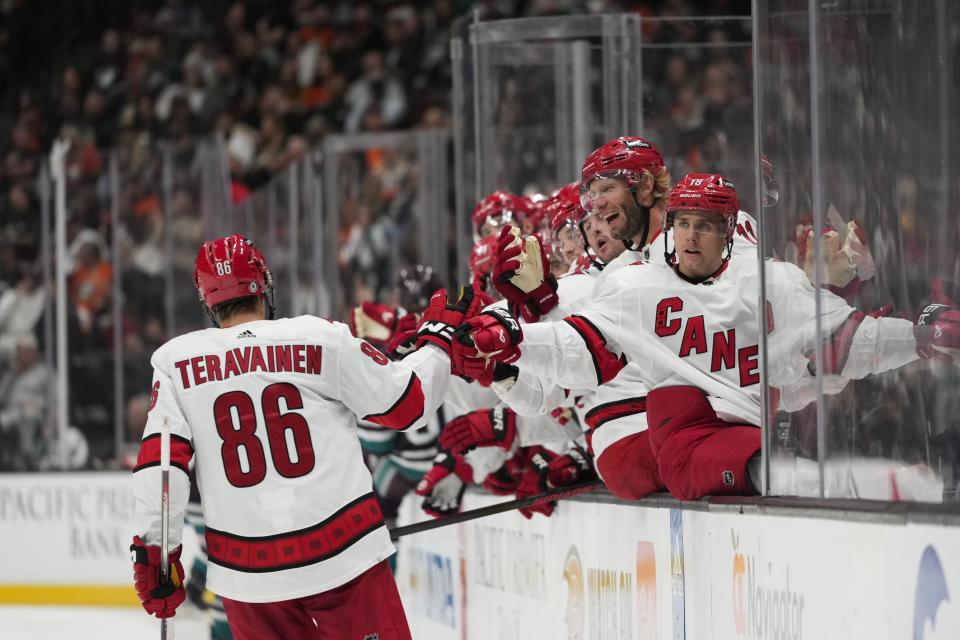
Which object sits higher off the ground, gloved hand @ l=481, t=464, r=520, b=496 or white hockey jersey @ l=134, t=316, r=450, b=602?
white hockey jersey @ l=134, t=316, r=450, b=602

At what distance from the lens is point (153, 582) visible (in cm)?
320

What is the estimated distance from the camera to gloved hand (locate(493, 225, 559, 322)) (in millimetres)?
3309

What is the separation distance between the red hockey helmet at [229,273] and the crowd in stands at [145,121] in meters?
3.93

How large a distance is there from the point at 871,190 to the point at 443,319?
4.13ft

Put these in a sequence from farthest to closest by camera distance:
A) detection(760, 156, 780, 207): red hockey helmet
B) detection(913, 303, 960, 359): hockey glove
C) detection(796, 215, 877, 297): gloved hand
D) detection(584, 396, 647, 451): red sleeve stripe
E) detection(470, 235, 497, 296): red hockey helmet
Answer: detection(470, 235, 497, 296): red hockey helmet
detection(584, 396, 647, 451): red sleeve stripe
detection(760, 156, 780, 207): red hockey helmet
detection(796, 215, 877, 297): gloved hand
detection(913, 303, 960, 359): hockey glove

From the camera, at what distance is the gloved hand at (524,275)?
3309mm

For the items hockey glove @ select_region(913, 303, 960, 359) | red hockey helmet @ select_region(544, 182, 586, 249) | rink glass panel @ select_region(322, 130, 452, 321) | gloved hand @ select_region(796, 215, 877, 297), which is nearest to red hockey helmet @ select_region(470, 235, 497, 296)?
red hockey helmet @ select_region(544, 182, 586, 249)

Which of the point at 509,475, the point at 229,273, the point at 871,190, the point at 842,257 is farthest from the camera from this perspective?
the point at 509,475

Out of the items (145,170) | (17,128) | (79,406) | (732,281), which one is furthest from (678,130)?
(17,128)

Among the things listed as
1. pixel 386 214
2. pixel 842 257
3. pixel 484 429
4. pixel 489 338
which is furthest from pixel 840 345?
pixel 386 214

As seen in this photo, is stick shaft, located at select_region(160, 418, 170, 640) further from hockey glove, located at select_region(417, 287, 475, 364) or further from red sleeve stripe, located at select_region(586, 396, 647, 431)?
red sleeve stripe, located at select_region(586, 396, 647, 431)

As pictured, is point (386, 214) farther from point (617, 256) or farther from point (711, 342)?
point (711, 342)

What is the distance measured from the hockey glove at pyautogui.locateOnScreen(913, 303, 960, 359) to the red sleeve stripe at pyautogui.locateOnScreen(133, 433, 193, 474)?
1.62 m

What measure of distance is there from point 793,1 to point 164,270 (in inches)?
229
